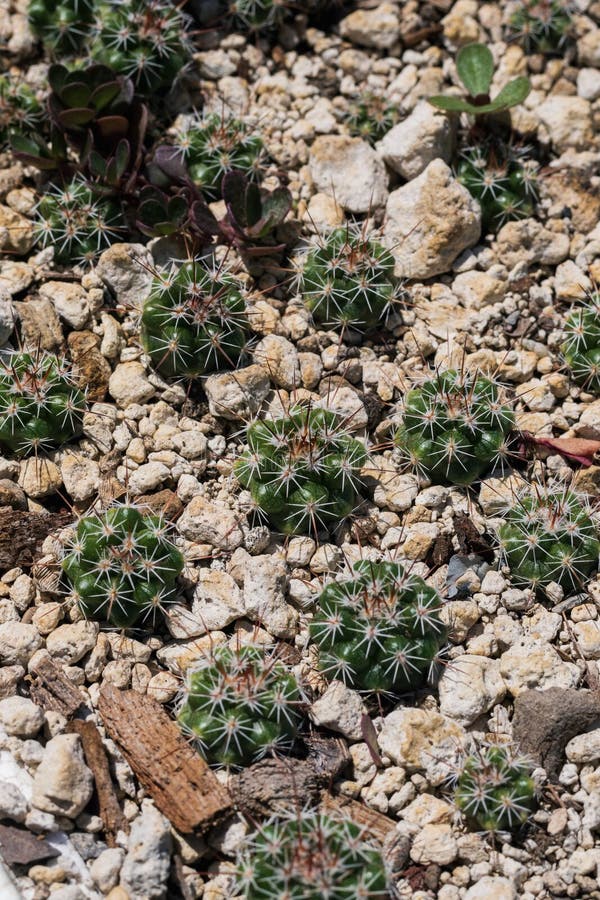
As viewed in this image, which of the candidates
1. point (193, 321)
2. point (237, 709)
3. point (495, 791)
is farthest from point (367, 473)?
point (495, 791)

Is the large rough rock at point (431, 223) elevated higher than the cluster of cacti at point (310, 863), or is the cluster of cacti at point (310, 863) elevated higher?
the large rough rock at point (431, 223)

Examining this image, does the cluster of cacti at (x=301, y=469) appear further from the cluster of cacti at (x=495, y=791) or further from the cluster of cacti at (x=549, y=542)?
the cluster of cacti at (x=495, y=791)

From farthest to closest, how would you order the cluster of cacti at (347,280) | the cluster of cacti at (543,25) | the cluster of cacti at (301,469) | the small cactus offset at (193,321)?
the cluster of cacti at (543,25), the cluster of cacti at (347,280), the small cactus offset at (193,321), the cluster of cacti at (301,469)

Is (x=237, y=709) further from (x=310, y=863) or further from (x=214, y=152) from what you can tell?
(x=214, y=152)

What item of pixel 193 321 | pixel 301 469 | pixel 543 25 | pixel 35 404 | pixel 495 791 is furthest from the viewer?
pixel 543 25

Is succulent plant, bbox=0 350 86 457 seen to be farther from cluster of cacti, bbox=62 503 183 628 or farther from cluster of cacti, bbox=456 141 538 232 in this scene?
cluster of cacti, bbox=456 141 538 232

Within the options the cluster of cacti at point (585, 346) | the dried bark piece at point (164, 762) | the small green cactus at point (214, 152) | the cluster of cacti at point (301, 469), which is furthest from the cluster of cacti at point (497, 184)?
the dried bark piece at point (164, 762)
